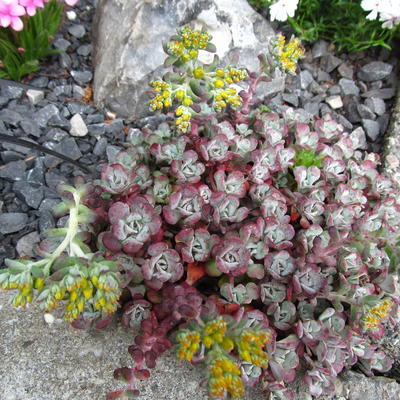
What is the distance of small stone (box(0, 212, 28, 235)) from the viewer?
2180mm

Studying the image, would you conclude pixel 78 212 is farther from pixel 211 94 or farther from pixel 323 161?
pixel 323 161

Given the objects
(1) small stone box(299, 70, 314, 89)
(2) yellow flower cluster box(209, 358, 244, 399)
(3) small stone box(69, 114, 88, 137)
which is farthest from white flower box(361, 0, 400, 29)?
(2) yellow flower cluster box(209, 358, 244, 399)

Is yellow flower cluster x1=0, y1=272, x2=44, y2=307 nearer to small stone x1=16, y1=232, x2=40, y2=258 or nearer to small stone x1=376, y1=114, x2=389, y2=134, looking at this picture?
small stone x1=16, y1=232, x2=40, y2=258

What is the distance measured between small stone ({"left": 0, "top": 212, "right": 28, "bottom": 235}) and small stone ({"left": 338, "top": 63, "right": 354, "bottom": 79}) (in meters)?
2.04

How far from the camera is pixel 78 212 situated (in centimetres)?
169

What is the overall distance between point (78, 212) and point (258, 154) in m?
0.73

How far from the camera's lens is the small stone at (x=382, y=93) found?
2.89 m

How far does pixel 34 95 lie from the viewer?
2553 mm

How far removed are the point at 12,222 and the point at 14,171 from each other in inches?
10.8

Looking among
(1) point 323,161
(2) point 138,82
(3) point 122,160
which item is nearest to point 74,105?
(2) point 138,82

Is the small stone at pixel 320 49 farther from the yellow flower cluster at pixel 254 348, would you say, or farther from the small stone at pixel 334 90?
the yellow flower cluster at pixel 254 348

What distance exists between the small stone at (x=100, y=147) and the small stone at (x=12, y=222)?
0.50 metres

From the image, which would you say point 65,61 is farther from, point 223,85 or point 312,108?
point 312,108

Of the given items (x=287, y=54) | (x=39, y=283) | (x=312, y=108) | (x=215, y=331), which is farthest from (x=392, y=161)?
(x=39, y=283)
